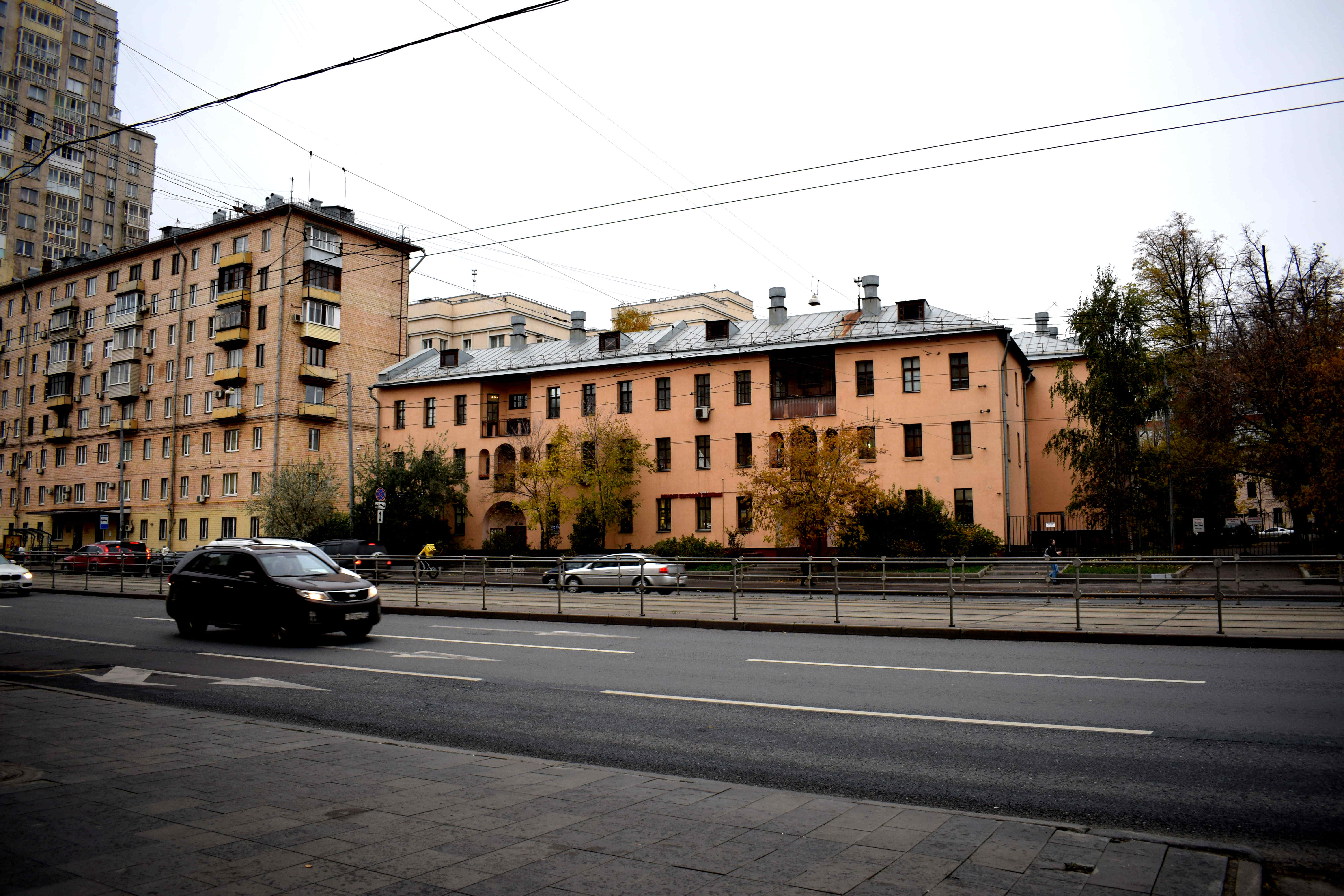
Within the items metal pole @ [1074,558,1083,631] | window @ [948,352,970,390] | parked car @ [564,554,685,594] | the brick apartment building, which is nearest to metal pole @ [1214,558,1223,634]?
metal pole @ [1074,558,1083,631]

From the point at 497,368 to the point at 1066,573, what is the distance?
1486 inches

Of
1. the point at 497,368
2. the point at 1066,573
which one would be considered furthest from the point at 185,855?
Answer: the point at 497,368

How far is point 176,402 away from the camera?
183ft

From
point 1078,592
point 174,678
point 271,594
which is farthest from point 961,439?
point 174,678

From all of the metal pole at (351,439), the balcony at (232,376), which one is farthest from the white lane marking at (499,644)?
the balcony at (232,376)

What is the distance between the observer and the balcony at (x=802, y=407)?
41312 mm

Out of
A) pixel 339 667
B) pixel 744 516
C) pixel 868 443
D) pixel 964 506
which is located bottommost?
pixel 339 667

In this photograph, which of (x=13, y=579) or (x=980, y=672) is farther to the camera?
(x=13, y=579)

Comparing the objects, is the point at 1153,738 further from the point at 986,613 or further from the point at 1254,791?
the point at 986,613

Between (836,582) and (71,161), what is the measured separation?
9346cm

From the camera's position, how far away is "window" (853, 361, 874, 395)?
133 feet

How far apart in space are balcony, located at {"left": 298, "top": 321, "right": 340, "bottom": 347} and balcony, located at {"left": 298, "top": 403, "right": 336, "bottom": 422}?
376 cm

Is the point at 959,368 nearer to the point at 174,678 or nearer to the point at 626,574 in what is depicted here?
the point at 626,574

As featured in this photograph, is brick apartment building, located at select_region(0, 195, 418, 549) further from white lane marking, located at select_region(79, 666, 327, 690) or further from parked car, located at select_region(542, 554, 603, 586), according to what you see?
white lane marking, located at select_region(79, 666, 327, 690)
